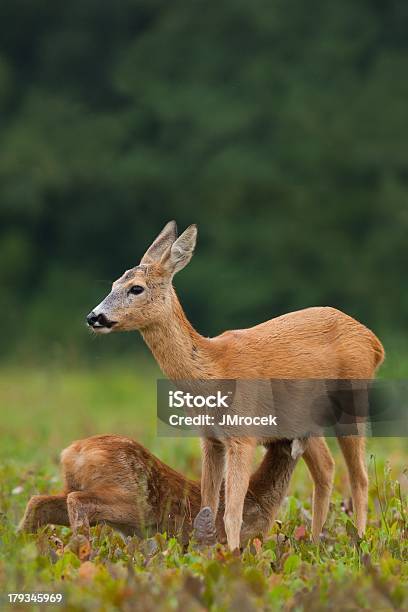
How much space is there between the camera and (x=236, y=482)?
19.6ft

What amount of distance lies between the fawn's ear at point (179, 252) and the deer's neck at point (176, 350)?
23 centimetres

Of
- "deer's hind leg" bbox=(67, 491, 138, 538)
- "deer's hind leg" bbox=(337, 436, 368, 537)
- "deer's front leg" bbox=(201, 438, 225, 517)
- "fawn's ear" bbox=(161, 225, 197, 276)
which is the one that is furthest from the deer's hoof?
"fawn's ear" bbox=(161, 225, 197, 276)

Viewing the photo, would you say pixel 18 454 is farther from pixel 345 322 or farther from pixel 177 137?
pixel 177 137

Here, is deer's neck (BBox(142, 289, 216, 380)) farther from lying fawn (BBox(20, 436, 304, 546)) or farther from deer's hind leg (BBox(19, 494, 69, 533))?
deer's hind leg (BBox(19, 494, 69, 533))

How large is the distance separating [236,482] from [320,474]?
0.80 metres

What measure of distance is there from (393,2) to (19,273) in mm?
8574

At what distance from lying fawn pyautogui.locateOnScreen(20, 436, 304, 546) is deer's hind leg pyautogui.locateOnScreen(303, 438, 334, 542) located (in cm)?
A: 20

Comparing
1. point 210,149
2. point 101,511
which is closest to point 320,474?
point 101,511

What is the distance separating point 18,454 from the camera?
31.0 feet

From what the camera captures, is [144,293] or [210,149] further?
[210,149]

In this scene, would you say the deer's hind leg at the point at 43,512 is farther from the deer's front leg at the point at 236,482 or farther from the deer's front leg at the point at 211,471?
the deer's front leg at the point at 236,482

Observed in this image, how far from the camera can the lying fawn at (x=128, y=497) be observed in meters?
6.02

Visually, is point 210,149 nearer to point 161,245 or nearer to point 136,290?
point 161,245

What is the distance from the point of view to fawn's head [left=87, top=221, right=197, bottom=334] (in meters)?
6.04
